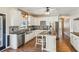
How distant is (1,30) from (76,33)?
146 centimetres

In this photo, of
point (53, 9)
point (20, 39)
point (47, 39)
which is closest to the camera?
point (53, 9)

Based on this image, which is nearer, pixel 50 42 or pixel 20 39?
pixel 20 39

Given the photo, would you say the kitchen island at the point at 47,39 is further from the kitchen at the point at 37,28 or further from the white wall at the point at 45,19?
the white wall at the point at 45,19

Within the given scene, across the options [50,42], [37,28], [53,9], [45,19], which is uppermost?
[53,9]

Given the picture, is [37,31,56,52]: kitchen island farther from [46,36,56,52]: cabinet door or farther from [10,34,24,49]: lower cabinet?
[10,34,24,49]: lower cabinet

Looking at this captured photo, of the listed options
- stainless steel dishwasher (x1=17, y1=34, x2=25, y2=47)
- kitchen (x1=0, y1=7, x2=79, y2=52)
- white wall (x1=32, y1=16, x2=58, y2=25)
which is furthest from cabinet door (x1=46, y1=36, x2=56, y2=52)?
stainless steel dishwasher (x1=17, y1=34, x2=25, y2=47)

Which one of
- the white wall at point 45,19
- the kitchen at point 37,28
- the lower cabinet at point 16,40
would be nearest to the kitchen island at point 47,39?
the kitchen at point 37,28

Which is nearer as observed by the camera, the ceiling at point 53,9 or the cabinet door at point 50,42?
the ceiling at point 53,9

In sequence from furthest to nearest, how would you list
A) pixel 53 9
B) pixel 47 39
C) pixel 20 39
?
pixel 47 39 < pixel 20 39 < pixel 53 9

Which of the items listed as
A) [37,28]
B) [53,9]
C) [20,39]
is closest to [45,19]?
[37,28]

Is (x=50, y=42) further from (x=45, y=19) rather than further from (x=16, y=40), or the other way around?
(x=16, y=40)
